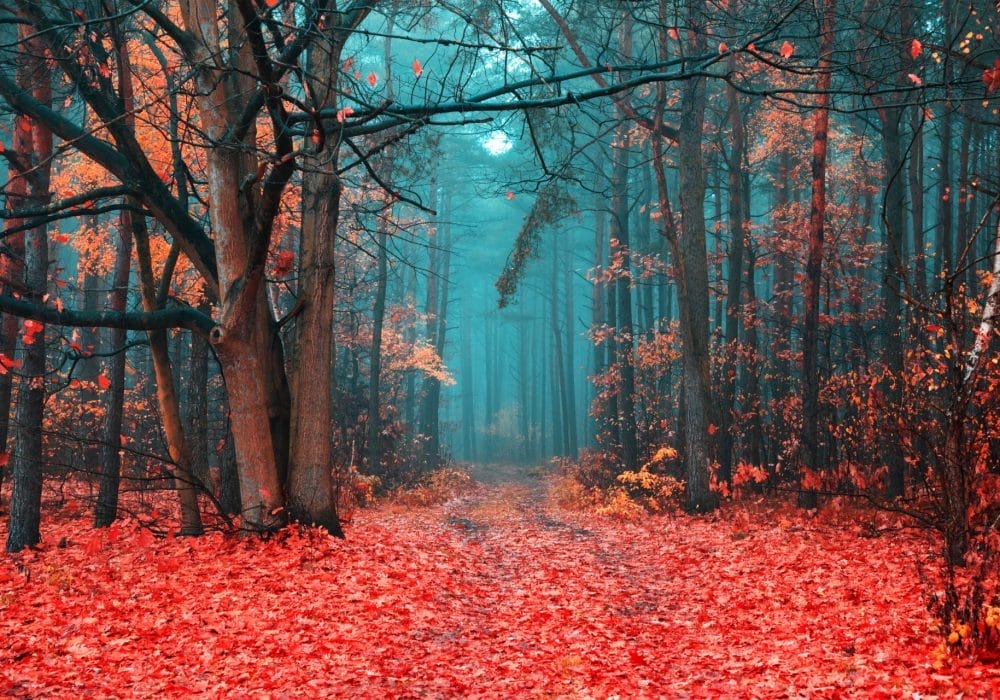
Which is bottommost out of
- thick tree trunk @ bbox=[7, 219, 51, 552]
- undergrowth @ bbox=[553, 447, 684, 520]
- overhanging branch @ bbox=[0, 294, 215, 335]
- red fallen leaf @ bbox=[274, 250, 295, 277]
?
undergrowth @ bbox=[553, 447, 684, 520]

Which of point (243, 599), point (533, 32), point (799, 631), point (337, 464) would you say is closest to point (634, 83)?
point (799, 631)

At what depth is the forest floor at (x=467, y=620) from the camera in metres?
Answer: 5.30

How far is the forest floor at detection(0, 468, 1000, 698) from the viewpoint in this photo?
5305mm

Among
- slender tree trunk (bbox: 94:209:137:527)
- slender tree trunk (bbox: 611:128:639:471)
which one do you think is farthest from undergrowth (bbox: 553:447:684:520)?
slender tree trunk (bbox: 94:209:137:527)

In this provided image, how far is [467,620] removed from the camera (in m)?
7.24

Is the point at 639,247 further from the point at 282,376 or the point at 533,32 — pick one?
the point at 282,376

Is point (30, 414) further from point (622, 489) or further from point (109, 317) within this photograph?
point (622, 489)

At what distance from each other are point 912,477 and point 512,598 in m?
7.26

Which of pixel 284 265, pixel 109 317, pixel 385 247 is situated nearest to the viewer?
pixel 109 317

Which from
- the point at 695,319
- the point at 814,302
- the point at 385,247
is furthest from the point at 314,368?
the point at 814,302

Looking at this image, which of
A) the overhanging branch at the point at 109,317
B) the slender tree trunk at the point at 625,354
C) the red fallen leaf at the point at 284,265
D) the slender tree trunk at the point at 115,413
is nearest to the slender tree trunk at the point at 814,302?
the slender tree trunk at the point at 625,354

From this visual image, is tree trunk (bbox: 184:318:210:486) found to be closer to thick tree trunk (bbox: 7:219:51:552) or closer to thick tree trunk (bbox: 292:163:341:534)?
thick tree trunk (bbox: 7:219:51:552)

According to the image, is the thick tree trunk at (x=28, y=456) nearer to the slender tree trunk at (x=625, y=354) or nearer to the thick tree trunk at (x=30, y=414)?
the thick tree trunk at (x=30, y=414)

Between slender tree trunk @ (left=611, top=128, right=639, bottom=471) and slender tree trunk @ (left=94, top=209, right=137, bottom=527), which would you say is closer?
slender tree trunk @ (left=94, top=209, right=137, bottom=527)
